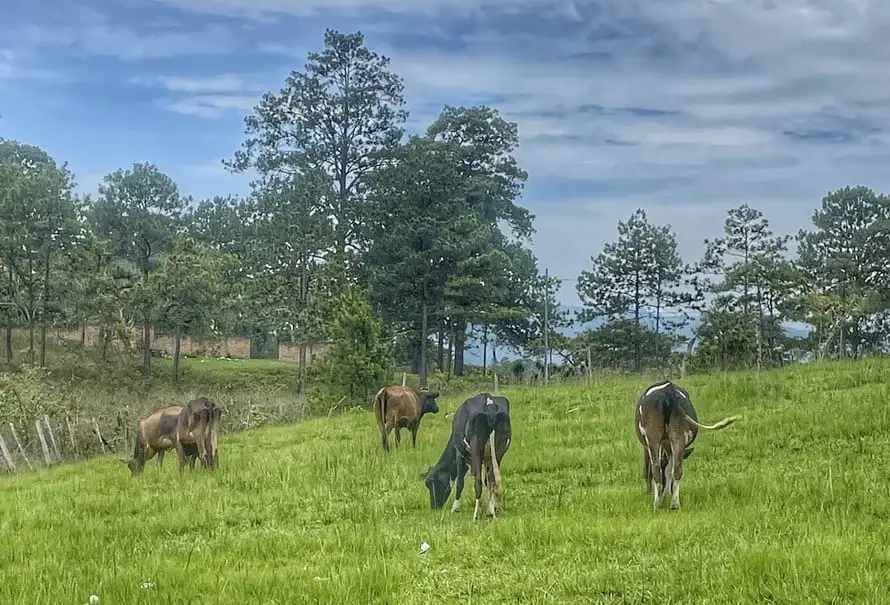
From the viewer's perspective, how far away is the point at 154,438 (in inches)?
595

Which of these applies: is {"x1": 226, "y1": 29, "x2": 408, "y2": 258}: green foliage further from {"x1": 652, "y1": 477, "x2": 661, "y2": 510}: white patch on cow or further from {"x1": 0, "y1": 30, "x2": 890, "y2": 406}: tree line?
{"x1": 652, "y1": 477, "x2": 661, "y2": 510}: white patch on cow

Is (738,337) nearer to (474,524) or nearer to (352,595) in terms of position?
(474,524)

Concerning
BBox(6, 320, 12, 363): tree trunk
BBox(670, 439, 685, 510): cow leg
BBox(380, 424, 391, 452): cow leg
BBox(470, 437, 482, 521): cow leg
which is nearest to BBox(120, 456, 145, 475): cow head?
BBox(380, 424, 391, 452): cow leg

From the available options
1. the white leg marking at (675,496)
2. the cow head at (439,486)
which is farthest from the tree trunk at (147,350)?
the white leg marking at (675,496)

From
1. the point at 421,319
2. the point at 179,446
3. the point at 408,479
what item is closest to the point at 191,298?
the point at 421,319

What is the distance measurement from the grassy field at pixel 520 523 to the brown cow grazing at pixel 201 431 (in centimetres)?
45

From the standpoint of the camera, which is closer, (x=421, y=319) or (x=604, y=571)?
(x=604, y=571)

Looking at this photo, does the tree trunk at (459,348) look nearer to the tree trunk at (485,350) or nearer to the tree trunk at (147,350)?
the tree trunk at (485,350)

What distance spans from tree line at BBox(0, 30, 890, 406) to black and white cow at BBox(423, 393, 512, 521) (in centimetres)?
2737

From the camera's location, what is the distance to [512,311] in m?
41.1

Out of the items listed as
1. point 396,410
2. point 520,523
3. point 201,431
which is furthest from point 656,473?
point 201,431

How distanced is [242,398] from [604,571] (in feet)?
91.9

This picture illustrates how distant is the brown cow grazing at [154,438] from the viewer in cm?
1493

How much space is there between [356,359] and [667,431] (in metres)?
18.4
